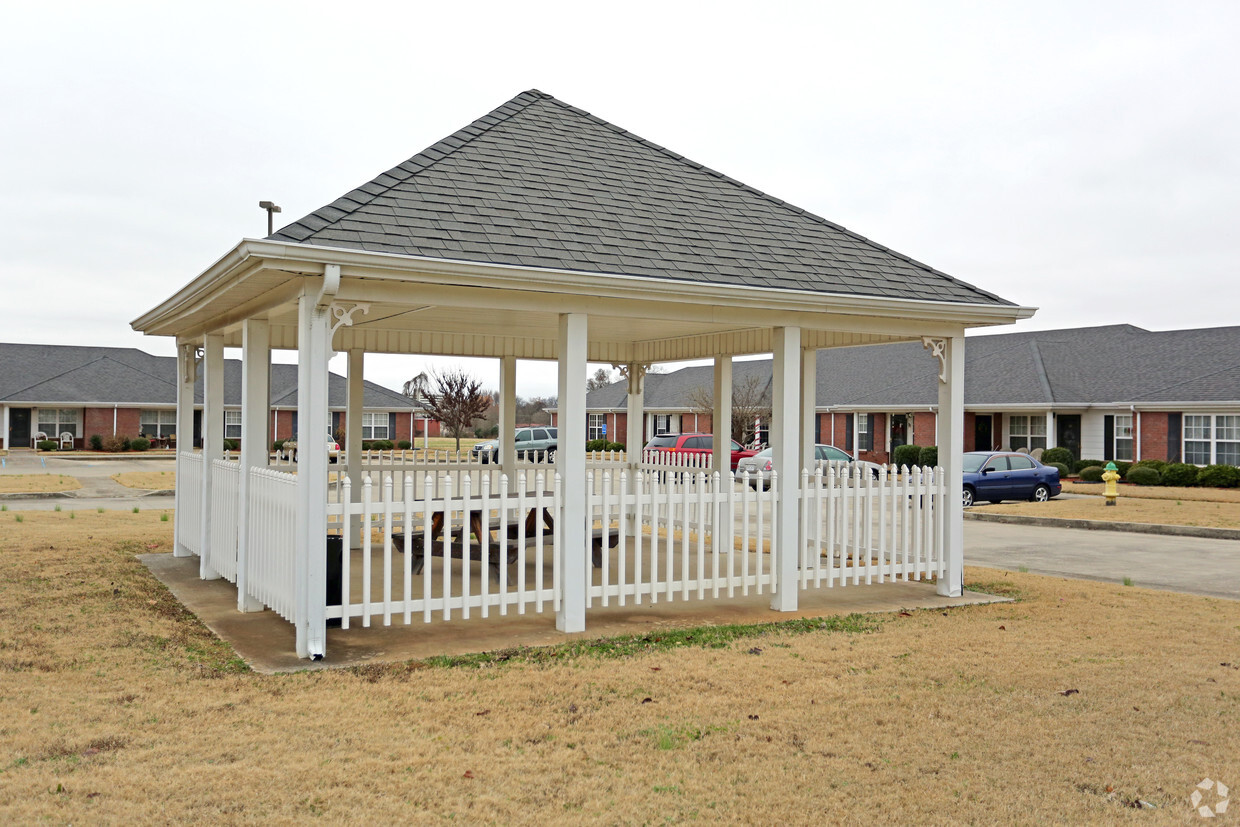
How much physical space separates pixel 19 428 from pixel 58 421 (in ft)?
6.01

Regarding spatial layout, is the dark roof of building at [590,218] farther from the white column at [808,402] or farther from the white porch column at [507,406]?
the white porch column at [507,406]

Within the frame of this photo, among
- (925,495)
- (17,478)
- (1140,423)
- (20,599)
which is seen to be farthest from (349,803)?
(1140,423)

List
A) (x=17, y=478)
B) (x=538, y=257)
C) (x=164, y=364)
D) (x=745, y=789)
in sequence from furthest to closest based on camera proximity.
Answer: (x=164, y=364) < (x=17, y=478) < (x=538, y=257) < (x=745, y=789)

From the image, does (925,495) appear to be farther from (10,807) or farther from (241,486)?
(10,807)

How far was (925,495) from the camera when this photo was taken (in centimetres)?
1028

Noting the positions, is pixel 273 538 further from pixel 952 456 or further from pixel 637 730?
pixel 952 456

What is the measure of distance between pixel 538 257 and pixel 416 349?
6111 millimetres

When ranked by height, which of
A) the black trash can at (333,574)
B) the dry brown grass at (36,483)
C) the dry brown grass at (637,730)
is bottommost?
the dry brown grass at (637,730)

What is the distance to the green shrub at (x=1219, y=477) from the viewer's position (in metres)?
29.2

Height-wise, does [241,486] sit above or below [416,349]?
below

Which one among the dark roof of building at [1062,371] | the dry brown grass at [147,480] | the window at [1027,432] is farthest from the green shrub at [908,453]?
the dry brown grass at [147,480]

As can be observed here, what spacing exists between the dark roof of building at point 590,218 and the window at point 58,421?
48.1 m

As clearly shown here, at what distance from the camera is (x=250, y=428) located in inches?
344

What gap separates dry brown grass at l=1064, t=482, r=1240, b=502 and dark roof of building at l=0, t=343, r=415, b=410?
31939 mm
